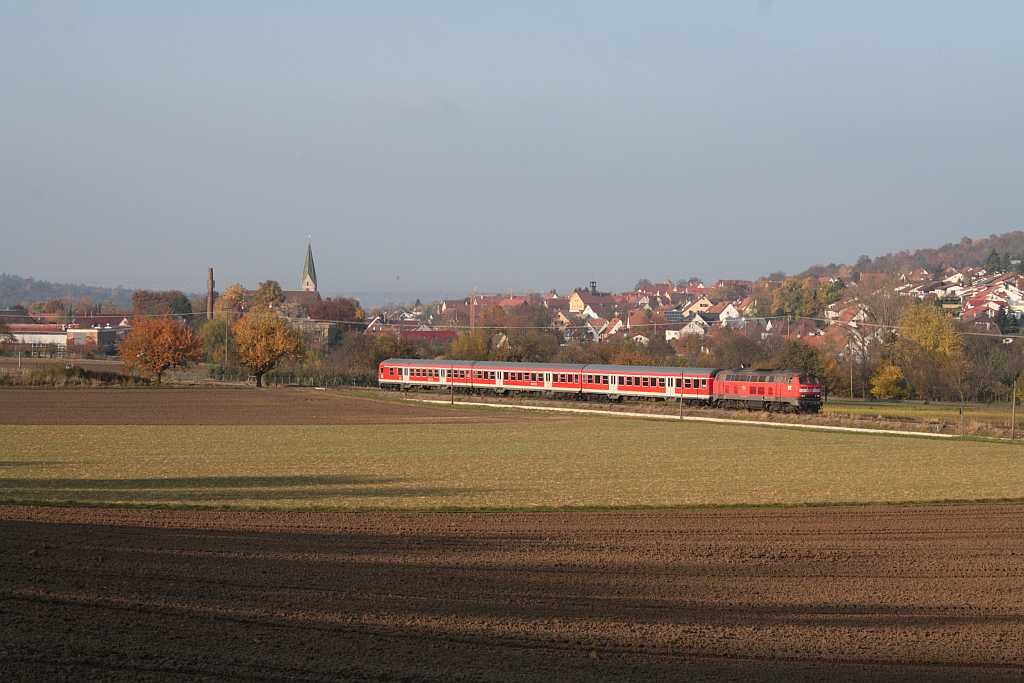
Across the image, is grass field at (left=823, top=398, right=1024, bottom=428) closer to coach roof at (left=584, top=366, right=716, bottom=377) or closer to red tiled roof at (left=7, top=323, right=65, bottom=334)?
coach roof at (left=584, top=366, right=716, bottom=377)

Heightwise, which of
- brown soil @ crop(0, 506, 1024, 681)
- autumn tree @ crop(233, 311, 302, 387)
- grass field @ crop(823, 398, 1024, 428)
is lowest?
grass field @ crop(823, 398, 1024, 428)

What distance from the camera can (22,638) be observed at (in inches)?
559

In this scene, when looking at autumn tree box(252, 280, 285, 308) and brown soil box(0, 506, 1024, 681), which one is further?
autumn tree box(252, 280, 285, 308)

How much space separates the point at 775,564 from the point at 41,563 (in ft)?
39.5

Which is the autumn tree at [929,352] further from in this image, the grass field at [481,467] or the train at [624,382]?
the grass field at [481,467]

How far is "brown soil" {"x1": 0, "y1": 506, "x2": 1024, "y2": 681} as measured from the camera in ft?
46.4

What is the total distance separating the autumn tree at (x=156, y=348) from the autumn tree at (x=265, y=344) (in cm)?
455

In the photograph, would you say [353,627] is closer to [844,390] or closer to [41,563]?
[41,563]

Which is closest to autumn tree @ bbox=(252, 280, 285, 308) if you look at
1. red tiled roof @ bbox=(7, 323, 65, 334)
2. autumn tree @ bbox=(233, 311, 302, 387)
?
red tiled roof @ bbox=(7, 323, 65, 334)

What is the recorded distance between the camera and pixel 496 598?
17500mm

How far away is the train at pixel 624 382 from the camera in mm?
66562

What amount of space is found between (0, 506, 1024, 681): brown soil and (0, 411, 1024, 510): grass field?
12.5 ft

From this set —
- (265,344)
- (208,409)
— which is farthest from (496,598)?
(265,344)

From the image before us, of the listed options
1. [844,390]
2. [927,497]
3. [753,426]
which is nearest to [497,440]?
[753,426]
